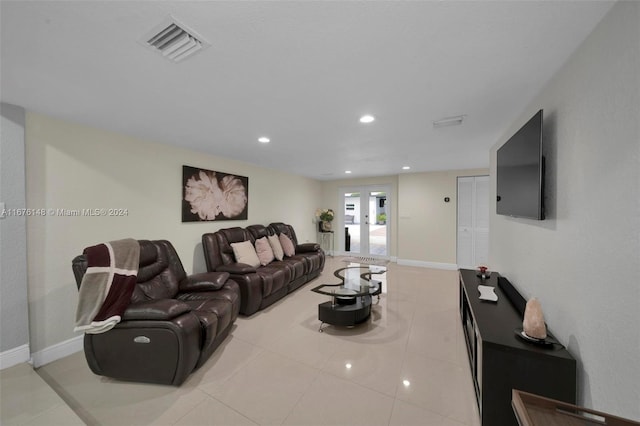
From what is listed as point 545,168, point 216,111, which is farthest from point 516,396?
point 216,111

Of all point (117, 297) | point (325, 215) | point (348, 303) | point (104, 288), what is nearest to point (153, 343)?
point (117, 297)

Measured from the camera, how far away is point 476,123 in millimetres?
2463

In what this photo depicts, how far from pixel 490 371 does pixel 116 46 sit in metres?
2.93

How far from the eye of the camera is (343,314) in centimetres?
266

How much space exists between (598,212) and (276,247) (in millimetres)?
3960

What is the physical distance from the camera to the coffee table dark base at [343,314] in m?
2.67

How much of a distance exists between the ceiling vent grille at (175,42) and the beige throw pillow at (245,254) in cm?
276

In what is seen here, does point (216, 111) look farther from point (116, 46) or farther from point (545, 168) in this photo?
point (545, 168)

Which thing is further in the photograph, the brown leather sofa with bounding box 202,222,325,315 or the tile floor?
the brown leather sofa with bounding box 202,222,325,315

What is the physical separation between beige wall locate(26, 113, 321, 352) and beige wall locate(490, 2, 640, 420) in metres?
4.04

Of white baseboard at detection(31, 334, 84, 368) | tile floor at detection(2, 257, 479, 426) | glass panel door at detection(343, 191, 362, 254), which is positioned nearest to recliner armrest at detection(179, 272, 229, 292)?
tile floor at detection(2, 257, 479, 426)

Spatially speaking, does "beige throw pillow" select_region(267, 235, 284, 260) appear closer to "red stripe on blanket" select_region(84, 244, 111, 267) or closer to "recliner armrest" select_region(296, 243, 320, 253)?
"recliner armrest" select_region(296, 243, 320, 253)

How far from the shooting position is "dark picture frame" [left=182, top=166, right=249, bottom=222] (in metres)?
3.47

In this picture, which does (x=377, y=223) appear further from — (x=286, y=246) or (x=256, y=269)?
(x=256, y=269)
